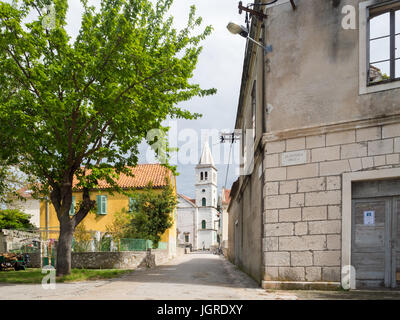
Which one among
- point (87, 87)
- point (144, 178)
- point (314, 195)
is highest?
point (87, 87)

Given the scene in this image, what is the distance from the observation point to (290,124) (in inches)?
333

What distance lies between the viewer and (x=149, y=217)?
76.1 feet

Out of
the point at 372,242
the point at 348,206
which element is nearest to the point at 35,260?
the point at 348,206

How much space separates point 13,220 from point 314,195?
2721 cm

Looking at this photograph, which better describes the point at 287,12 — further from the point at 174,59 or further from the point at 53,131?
the point at 53,131

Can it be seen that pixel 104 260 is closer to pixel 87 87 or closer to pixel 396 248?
pixel 87 87

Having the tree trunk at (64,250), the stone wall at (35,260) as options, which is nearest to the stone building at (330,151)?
the tree trunk at (64,250)

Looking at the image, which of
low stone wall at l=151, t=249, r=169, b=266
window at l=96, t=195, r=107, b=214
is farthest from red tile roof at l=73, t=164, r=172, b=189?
low stone wall at l=151, t=249, r=169, b=266

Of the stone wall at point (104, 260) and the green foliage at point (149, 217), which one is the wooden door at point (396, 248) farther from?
the green foliage at point (149, 217)

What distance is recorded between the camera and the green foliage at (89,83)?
1065cm

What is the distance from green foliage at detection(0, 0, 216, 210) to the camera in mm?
10648

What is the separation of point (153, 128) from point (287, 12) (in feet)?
19.6

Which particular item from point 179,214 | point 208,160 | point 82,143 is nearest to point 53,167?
point 82,143

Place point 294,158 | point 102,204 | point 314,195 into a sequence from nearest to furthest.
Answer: point 314,195 < point 294,158 < point 102,204
